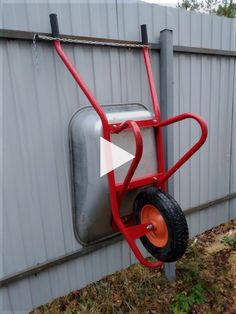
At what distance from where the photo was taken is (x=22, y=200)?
189 centimetres

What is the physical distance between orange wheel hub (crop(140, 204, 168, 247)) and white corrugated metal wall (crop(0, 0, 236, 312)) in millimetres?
617

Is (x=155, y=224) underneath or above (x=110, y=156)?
underneath

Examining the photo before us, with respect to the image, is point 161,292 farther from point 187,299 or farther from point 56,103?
point 56,103

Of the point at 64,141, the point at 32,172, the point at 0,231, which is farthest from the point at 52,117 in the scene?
the point at 0,231

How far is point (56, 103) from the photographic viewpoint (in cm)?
190

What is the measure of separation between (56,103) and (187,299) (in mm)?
1721

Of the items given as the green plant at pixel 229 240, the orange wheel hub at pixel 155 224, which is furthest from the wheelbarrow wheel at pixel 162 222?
the green plant at pixel 229 240

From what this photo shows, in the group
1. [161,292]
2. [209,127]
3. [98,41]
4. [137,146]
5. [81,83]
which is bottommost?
[161,292]

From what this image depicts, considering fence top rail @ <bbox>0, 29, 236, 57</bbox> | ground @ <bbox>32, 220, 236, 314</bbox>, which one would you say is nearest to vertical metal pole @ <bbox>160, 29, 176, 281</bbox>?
fence top rail @ <bbox>0, 29, 236, 57</bbox>

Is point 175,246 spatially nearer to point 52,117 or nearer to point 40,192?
point 40,192

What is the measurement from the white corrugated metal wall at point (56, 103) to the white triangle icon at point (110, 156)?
37 centimetres

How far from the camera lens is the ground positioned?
2.11 meters

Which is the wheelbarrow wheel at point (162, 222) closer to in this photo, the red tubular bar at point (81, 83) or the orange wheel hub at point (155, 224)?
the orange wheel hub at point (155, 224)

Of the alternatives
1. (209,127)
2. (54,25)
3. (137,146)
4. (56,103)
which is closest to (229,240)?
(209,127)
